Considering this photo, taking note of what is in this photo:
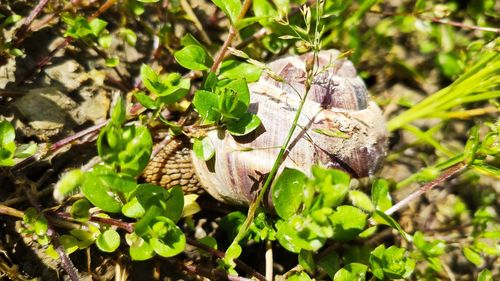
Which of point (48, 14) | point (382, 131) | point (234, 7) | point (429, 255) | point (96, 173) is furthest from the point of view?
point (48, 14)

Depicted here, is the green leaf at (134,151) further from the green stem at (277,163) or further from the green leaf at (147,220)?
the green stem at (277,163)

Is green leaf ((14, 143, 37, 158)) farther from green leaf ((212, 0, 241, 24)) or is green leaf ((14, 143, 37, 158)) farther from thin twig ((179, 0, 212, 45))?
thin twig ((179, 0, 212, 45))

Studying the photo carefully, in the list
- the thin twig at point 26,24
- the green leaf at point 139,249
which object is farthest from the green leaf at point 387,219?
the thin twig at point 26,24

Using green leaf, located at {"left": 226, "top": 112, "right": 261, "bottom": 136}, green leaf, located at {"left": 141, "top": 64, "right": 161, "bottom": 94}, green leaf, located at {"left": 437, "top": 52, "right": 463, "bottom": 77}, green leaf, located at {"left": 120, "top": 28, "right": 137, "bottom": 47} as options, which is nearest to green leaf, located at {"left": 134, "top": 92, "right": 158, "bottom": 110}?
green leaf, located at {"left": 141, "top": 64, "right": 161, "bottom": 94}

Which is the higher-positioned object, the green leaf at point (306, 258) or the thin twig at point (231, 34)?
the thin twig at point (231, 34)

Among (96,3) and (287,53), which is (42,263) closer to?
(96,3)

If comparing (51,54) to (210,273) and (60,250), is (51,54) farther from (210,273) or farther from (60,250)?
(210,273)

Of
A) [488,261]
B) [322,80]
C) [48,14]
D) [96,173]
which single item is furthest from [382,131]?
[48,14]
